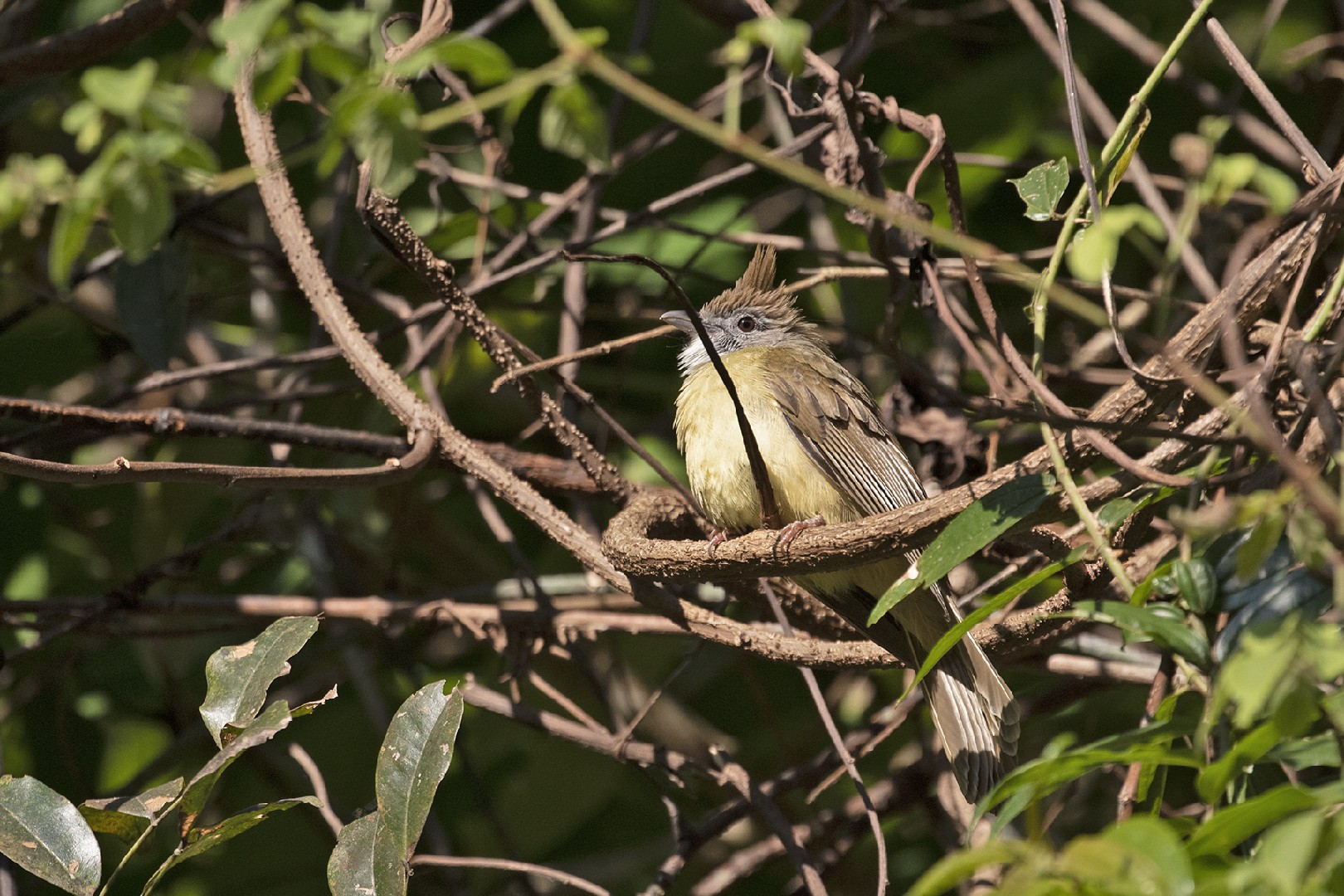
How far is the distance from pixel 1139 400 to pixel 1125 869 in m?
1.18

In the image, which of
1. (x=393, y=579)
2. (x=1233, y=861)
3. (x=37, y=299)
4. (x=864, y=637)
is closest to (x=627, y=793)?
(x=393, y=579)

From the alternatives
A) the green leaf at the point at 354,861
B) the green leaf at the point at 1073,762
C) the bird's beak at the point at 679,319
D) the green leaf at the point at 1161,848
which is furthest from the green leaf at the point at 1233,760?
the bird's beak at the point at 679,319

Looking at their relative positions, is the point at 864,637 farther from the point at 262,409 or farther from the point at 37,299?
the point at 37,299

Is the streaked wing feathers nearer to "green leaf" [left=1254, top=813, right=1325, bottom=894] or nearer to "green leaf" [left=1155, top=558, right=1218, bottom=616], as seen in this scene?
"green leaf" [left=1155, top=558, right=1218, bottom=616]

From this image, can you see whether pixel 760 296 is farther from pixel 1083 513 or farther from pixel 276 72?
pixel 276 72

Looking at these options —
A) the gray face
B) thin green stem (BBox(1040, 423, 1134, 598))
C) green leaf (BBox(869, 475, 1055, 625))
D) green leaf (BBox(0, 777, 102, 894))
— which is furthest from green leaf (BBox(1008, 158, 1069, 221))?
green leaf (BBox(0, 777, 102, 894))

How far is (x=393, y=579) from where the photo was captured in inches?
176

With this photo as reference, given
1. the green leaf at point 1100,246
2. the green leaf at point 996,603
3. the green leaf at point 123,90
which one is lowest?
the green leaf at point 996,603

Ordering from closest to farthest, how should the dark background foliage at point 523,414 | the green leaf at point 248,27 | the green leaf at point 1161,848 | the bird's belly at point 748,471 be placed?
the green leaf at point 1161,848
the green leaf at point 248,27
the bird's belly at point 748,471
the dark background foliage at point 523,414

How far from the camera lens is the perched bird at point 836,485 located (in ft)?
10.9

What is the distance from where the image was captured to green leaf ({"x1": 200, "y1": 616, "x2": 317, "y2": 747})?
2.50 meters

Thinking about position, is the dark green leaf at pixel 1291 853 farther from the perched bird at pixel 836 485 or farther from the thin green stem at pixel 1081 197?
the perched bird at pixel 836 485

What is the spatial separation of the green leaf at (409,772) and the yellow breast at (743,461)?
4.19 feet

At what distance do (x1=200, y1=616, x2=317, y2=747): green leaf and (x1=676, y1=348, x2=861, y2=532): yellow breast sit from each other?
1.40 metres
